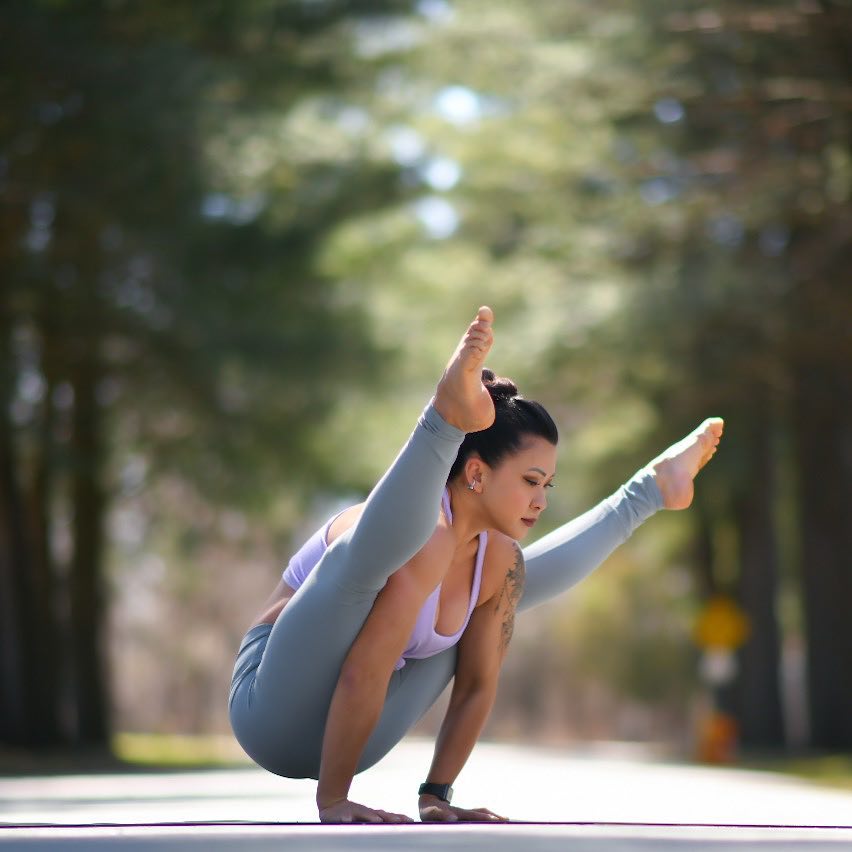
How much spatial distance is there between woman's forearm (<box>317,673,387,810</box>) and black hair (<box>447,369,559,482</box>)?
1.95 feet

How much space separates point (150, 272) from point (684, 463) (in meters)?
13.1

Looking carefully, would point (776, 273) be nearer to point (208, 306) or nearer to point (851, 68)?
point (851, 68)

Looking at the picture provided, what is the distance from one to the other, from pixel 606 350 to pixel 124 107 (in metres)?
5.43

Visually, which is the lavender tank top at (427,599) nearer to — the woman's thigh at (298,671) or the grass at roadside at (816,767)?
the woman's thigh at (298,671)

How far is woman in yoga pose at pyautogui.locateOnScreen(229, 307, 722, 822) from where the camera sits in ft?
12.9

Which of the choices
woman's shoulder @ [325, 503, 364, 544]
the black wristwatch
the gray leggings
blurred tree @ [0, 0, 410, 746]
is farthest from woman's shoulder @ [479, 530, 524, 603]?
blurred tree @ [0, 0, 410, 746]

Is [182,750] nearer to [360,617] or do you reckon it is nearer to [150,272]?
[150,272]

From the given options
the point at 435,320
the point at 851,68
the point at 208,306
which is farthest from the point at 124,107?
the point at 435,320

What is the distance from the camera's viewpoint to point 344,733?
4.18 metres

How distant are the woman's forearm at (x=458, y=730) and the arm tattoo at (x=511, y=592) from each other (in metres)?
0.16

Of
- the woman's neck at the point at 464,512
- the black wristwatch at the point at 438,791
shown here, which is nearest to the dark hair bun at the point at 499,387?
the woman's neck at the point at 464,512

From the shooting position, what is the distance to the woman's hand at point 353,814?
13.4 ft

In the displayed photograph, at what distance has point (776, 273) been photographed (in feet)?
52.5

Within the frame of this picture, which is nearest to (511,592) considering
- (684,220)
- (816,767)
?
(684,220)
